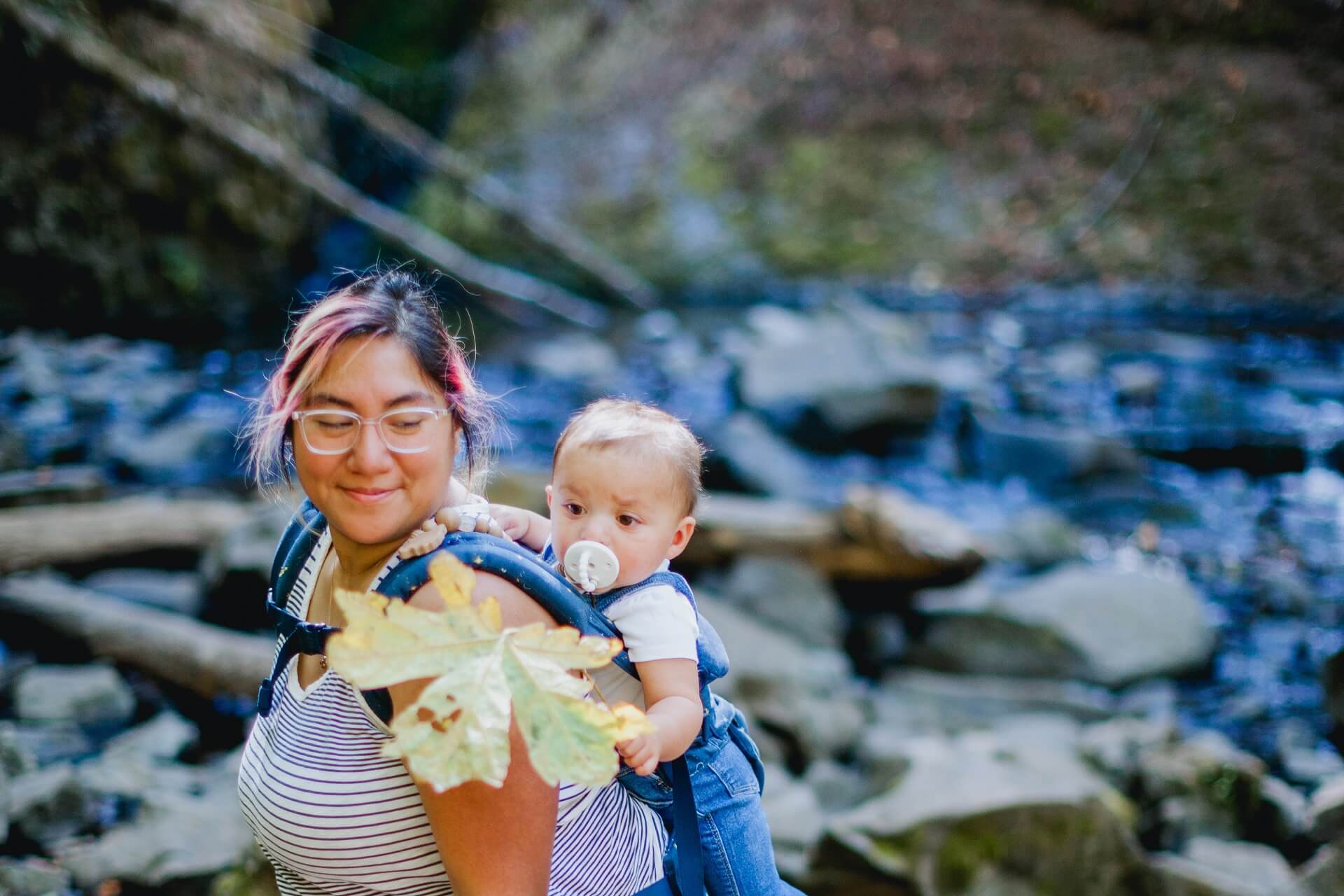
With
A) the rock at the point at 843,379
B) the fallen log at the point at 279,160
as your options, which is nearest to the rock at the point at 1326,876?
the rock at the point at 843,379

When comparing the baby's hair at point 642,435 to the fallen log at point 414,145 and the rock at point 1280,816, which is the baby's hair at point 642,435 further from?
the fallen log at point 414,145

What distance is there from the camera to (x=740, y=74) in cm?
1672

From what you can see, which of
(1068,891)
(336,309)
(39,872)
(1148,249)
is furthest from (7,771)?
(1148,249)

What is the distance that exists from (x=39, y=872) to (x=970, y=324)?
10825mm

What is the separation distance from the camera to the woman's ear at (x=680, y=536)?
161 centimetres

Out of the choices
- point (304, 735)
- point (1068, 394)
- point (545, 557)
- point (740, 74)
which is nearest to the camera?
point (304, 735)

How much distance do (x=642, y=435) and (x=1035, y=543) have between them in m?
5.13

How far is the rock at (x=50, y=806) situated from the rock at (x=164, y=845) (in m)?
0.08

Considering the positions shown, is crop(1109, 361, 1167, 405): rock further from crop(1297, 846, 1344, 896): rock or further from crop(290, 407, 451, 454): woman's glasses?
crop(290, 407, 451, 454): woman's glasses

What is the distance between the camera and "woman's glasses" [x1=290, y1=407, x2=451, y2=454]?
1.42 metres

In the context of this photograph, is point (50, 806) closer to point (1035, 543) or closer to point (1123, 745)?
point (1123, 745)

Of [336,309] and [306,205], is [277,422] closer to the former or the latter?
[336,309]

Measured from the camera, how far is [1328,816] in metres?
3.43

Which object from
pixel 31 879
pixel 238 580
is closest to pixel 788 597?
pixel 238 580
